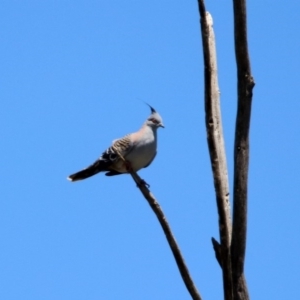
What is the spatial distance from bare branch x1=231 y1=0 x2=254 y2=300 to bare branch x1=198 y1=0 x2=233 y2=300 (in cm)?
20

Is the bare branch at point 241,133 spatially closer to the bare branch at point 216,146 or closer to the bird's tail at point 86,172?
the bare branch at point 216,146

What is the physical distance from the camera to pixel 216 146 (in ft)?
16.9

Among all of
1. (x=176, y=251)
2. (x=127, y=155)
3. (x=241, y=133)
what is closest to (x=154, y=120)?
(x=127, y=155)

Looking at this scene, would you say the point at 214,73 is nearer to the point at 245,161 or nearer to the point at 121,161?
the point at 245,161

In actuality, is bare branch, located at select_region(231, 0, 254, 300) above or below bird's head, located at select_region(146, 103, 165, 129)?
below

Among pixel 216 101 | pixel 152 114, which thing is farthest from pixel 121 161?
pixel 216 101

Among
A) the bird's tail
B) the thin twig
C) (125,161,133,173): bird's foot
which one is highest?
the bird's tail

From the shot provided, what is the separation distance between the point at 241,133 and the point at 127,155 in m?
4.12

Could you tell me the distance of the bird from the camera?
8578 millimetres

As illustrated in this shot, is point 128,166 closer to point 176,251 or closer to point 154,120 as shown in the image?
point 154,120

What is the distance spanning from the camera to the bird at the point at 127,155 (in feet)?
28.1

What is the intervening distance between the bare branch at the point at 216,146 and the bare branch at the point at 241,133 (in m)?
0.20

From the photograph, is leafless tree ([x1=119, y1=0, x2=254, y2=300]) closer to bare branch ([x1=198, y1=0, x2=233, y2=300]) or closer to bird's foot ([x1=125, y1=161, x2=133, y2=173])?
bare branch ([x1=198, y1=0, x2=233, y2=300])

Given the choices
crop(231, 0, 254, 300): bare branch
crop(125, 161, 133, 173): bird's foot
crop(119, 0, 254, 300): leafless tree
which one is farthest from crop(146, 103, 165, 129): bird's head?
crop(231, 0, 254, 300): bare branch
